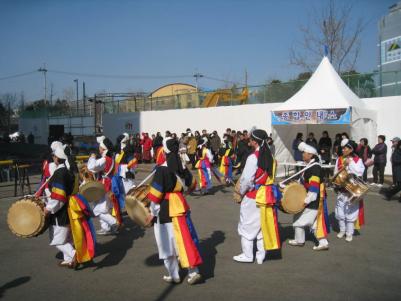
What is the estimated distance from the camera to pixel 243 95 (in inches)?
858

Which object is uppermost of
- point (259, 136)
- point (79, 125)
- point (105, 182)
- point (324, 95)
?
point (324, 95)

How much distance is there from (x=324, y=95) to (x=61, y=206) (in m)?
10.8

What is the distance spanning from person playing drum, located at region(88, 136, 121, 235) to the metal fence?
40.0 feet

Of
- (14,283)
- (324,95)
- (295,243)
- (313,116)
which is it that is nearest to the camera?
(14,283)

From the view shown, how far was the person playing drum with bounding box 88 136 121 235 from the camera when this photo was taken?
7320mm

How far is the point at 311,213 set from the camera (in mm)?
6395

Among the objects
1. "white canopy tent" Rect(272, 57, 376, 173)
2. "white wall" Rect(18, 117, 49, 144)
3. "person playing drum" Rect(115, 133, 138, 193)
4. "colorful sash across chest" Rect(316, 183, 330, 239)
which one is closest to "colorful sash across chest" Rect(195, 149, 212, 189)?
"person playing drum" Rect(115, 133, 138, 193)

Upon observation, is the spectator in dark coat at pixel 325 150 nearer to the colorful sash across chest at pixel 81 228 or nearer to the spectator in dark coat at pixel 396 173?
the spectator in dark coat at pixel 396 173

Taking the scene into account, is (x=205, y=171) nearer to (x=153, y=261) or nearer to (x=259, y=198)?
(x=153, y=261)

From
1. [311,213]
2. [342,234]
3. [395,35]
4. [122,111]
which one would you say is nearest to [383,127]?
[395,35]

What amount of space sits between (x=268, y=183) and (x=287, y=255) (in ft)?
4.18

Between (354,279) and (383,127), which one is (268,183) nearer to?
(354,279)

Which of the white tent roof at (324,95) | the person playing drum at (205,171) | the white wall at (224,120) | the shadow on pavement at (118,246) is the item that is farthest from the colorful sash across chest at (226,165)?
the shadow on pavement at (118,246)

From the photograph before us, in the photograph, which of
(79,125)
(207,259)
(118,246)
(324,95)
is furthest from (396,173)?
(79,125)
